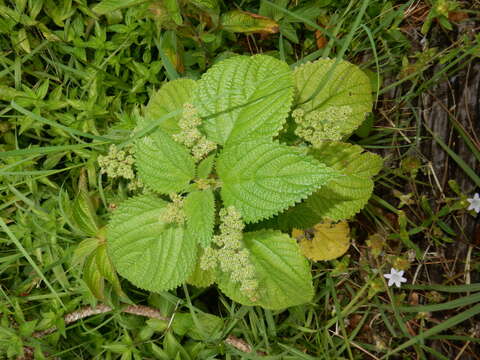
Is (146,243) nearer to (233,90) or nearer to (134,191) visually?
(134,191)

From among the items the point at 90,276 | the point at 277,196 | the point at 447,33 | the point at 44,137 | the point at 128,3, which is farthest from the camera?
the point at 44,137

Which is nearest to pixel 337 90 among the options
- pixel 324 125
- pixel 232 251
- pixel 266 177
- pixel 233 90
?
pixel 324 125

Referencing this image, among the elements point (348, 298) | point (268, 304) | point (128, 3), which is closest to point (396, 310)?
point (348, 298)

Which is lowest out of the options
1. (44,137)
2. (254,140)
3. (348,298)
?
(348,298)

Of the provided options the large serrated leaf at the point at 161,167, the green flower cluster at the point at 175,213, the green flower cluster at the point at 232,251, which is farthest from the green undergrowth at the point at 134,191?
the green flower cluster at the point at 232,251

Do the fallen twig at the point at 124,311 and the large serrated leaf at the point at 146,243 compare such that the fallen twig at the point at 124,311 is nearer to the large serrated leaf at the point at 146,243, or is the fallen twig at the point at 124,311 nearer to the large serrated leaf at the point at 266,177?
the large serrated leaf at the point at 146,243

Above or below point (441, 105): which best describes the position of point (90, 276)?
below

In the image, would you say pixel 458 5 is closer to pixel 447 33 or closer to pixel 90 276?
pixel 447 33
